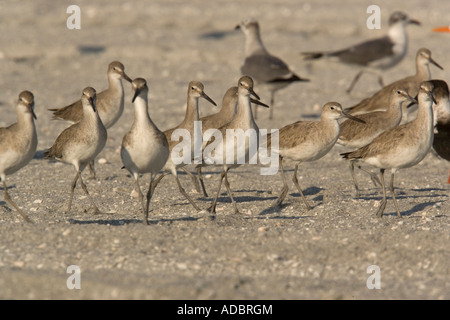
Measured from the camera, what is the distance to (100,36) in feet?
73.8

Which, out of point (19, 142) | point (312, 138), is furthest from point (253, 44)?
point (19, 142)

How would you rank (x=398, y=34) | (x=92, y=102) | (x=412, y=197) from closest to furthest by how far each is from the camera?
(x=92, y=102)
(x=412, y=197)
(x=398, y=34)

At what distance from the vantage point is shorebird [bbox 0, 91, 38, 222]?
7668 millimetres

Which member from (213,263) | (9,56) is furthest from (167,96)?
(213,263)

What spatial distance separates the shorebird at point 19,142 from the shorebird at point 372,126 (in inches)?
153

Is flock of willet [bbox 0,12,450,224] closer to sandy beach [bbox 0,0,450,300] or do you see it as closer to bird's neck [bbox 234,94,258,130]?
bird's neck [bbox 234,94,258,130]

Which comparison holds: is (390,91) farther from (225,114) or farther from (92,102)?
(92,102)

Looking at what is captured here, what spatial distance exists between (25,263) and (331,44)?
16336 millimetres

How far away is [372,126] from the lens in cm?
945

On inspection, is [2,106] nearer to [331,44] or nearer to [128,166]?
[128,166]

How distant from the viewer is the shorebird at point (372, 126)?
9391mm

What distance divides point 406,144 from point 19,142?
4.00 metres

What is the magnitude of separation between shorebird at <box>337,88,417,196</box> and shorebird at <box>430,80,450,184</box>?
24.8 inches

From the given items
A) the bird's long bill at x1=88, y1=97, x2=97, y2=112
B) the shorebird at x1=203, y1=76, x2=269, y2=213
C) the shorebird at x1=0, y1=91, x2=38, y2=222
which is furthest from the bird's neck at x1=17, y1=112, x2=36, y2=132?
the shorebird at x1=203, y1=76, x2=269, y2=213
